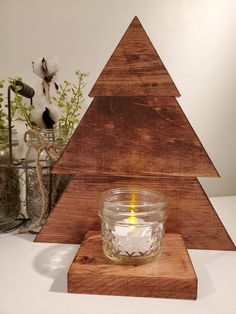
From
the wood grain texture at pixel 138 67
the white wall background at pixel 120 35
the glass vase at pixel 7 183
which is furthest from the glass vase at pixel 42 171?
the white wall background at pixel 120 35

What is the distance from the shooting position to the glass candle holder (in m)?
0.56

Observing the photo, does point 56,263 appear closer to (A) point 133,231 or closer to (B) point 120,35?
(A) point 133,231

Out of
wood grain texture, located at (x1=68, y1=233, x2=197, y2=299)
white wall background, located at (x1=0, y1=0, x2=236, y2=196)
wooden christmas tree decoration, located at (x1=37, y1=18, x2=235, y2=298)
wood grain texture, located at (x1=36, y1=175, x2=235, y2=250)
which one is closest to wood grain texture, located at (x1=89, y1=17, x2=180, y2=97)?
wooden christmas tree decoration, located at (x1=37, y1=18, x2=235, y2=298)

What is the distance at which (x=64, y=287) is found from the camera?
1.82ft

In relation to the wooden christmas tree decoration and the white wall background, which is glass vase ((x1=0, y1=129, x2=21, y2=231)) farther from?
the white wall background

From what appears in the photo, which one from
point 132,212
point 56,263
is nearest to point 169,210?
point 132,212

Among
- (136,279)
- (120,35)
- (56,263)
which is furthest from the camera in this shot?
(120,35)

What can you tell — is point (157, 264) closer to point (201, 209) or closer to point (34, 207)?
point (201, 209)

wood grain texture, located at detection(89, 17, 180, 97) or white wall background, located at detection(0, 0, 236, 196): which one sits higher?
white wall background, located at detection(0, 0, 236, 196)

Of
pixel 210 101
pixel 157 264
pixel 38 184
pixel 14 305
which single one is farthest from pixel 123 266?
pixel 210 101

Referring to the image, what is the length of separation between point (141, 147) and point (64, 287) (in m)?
0.26

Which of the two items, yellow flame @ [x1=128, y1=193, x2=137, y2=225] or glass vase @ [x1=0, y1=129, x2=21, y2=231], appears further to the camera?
glass vase @ [x1=0, y1=129, x2=21, y2=231]

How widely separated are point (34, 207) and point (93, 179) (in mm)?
171

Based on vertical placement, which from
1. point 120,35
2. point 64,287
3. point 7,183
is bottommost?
point 64,287
